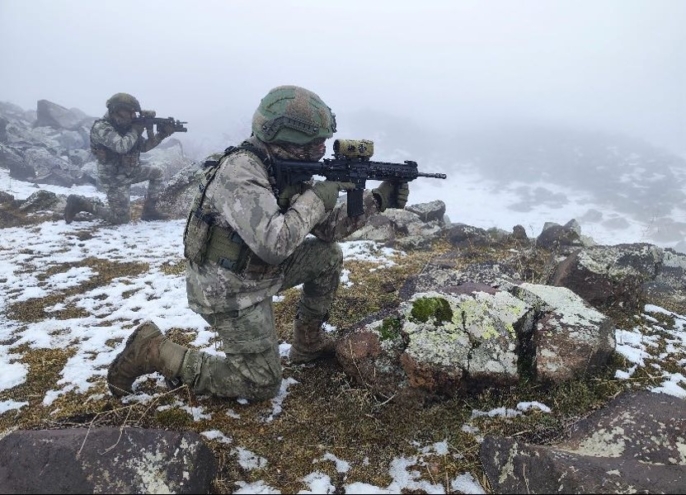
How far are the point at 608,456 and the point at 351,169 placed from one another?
10.6 feet

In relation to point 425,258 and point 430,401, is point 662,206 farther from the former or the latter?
point 430,401

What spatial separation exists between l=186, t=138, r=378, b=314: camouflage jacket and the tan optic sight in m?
0.62

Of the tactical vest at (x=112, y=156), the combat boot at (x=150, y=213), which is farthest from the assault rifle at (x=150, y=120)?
the combat boot at (x=150, y=213)

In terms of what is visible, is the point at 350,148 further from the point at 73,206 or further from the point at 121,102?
the point at 73,206

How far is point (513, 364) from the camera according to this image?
392cm

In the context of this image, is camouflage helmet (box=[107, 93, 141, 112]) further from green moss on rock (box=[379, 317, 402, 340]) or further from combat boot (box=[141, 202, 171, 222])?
green moss on rock (box=[379, 317, 402, 340])

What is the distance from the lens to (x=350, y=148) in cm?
429

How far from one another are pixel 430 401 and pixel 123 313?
498 centimetres

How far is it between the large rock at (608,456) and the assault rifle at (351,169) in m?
2.67

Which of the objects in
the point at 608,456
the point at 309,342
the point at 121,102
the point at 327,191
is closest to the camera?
the point at 608,456

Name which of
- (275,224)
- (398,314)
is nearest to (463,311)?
(398,314)

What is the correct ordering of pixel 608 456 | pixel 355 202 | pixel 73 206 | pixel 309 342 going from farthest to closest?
pixel 73 206
pixel 309 342
pixel 355 202
pixel 608 456

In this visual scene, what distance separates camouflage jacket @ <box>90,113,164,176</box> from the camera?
38.4 feet

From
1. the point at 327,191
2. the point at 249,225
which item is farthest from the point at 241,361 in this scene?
the point at 327,191
